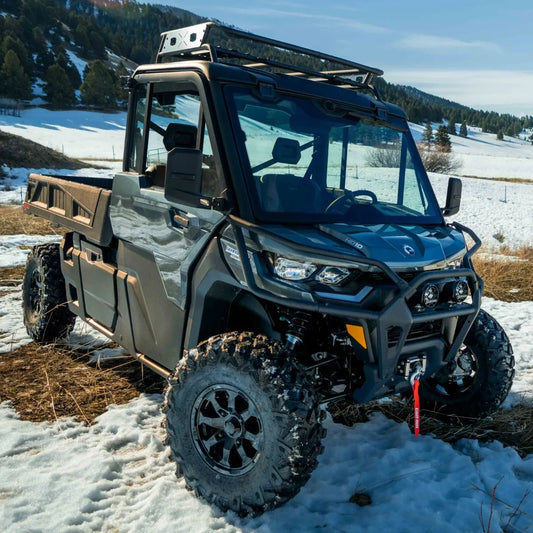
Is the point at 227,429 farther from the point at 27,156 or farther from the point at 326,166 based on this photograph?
the point at 27,156

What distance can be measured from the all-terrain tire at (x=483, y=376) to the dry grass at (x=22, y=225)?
9218mm

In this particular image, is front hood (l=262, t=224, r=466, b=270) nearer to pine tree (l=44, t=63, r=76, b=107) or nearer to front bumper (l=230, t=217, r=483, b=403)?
front bumper (l=230, t=217, r=483, b=403)

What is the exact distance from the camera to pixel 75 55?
109000mm

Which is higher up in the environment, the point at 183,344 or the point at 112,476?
the point at 183,344

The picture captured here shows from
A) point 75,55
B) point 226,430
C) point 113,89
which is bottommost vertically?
point 226,430

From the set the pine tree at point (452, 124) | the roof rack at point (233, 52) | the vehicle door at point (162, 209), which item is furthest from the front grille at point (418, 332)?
the pine tree at point (452, 124)

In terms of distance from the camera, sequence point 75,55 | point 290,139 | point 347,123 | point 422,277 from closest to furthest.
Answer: point 422,277, point 290,139, point 347,123, point 75,55

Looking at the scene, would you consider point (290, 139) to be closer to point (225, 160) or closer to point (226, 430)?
point (225, 160)

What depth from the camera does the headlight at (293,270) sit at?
2842 millimetres

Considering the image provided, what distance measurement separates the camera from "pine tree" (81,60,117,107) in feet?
247

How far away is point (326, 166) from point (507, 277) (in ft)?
21.3

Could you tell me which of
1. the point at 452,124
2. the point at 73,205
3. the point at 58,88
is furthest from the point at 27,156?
the point at 452,124

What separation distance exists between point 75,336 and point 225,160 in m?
3.43

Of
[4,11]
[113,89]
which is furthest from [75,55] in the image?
[113,89]
